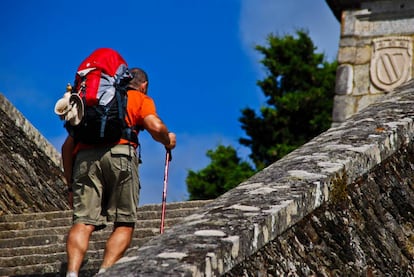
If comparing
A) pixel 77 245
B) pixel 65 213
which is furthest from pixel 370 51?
pixel 77 245

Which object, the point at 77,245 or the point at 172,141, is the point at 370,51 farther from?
the point at 77,245

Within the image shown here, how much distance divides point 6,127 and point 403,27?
4.11 m

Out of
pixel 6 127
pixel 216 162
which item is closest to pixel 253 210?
pixel 6 127

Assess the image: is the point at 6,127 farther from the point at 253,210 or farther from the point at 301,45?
the point at 301,45

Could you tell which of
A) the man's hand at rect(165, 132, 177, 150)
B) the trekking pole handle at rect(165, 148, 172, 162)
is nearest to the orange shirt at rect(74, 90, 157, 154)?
the man's hand at rect(165, 132, 177, 150)

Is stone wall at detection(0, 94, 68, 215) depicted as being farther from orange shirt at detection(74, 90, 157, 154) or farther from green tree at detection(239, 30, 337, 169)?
green tree at detection(239, 30, 337, 169)

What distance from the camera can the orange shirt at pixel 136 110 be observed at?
5.74 metres

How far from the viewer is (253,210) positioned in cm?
438

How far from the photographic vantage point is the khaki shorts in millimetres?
5664

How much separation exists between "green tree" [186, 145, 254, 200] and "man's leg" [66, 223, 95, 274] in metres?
15.2

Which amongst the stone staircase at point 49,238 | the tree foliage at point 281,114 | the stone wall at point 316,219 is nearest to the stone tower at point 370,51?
the stone staircase at point 49,238

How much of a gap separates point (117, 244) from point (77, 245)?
209 millimetres

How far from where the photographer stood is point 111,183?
5.75m

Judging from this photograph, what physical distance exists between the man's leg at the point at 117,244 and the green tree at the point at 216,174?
15.0 m
